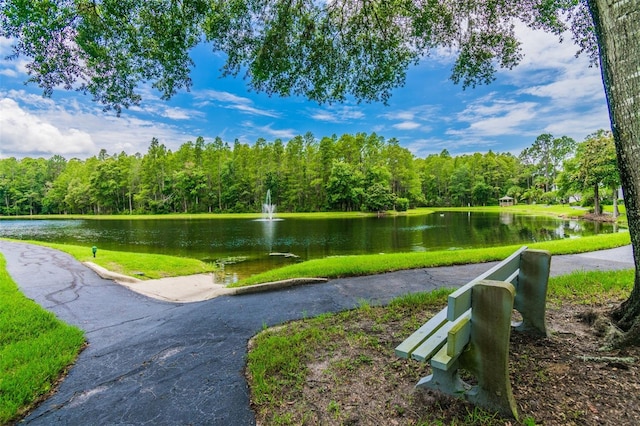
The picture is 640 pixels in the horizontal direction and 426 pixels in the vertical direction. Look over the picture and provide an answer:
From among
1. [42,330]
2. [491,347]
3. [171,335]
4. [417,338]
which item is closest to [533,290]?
[491,347]

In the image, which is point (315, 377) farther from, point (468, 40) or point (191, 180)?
point (191, 180)

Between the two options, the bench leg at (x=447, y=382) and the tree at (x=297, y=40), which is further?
the tree at (x=297, y=40)

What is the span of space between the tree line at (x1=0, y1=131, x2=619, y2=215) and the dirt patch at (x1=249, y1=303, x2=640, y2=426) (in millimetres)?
49795

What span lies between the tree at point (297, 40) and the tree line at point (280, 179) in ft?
148

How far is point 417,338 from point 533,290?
183 centimetres

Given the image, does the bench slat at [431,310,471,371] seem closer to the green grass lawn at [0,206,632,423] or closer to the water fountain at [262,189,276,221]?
the green grass lawn at [0,206,632,423]

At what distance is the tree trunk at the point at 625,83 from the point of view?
260 cm

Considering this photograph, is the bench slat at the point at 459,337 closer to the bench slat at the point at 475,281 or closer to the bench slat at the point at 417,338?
the bench slat at the point at 475,281

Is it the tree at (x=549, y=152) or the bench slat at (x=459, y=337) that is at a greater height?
the tree at (x=549, y=152)

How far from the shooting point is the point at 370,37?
25.1ft

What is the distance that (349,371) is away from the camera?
3.00 metres

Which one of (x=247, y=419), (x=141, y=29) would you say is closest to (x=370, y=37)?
(x=141, y=29)

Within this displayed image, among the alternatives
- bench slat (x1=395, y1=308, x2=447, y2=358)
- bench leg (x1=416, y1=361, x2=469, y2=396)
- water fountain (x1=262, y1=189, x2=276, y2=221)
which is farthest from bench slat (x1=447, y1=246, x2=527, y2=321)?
water fountain (x1=262, y1=189, x2=276, y2=221)

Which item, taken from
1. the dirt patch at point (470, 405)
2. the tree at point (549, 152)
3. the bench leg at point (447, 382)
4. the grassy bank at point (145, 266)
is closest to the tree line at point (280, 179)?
the tree at point (549, 152)
